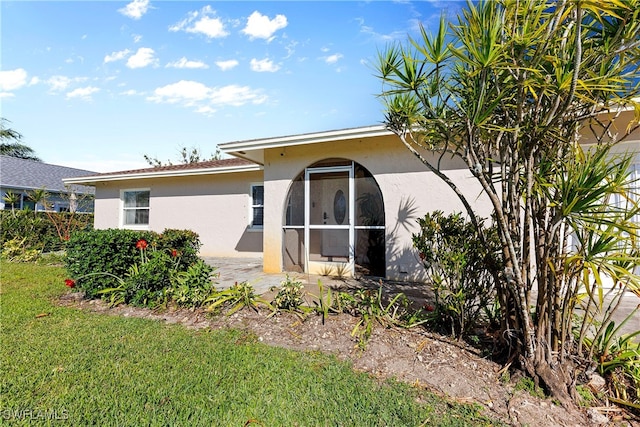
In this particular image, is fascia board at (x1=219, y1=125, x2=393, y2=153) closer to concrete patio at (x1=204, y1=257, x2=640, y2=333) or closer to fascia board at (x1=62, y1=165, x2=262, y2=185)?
fascia board at (x1=62, y1=165, x2=262, y2=185)

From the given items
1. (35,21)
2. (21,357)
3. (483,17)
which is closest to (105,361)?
(21,357)

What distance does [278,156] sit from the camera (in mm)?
7996

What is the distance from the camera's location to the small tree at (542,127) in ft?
6.83

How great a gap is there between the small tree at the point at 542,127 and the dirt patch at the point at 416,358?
0.88 ft

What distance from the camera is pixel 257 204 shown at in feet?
37.0

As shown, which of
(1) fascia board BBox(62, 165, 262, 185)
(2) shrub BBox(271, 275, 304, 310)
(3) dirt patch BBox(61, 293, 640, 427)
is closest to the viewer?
(3) dirt patch BBox(61, 293, 640, 427)

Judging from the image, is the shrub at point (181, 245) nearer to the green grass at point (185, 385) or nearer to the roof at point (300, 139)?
the green grass at point (185, 385)

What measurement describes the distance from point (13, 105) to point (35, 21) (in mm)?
3643

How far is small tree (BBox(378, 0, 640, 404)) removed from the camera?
6.83 ft

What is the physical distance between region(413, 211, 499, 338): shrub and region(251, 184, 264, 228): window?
8320 mm

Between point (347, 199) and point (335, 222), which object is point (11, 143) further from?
point (347, 199)

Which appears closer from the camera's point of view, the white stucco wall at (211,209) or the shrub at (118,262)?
the shrub at (118,262)

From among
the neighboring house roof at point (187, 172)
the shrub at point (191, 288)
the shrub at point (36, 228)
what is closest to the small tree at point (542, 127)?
the shrub at point (191, 288)

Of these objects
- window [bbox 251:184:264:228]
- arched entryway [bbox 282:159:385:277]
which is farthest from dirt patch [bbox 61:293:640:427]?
window [bbox 251:184:264:228]
